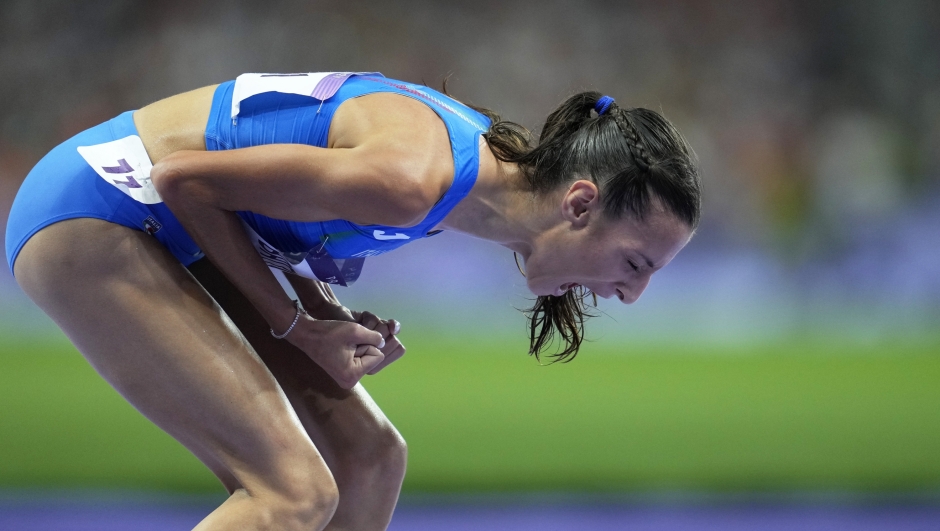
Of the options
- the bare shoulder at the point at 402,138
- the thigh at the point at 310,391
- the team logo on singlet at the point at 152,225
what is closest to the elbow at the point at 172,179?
the team logo on singlet at the point at 152,225

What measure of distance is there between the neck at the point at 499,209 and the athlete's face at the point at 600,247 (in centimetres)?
5

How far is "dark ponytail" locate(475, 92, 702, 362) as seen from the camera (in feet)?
6.36

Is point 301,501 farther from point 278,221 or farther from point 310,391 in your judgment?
point 278,221

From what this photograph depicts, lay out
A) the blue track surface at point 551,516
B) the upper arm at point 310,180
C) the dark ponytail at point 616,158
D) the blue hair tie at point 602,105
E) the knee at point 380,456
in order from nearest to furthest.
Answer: the upper arm at point 310,180, the dark ponytail at point 616,158, the blue hair tie at point 602,105, the knee at point 380,456, the blue track surface at point 551,516

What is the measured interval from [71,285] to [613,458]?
2788 mm

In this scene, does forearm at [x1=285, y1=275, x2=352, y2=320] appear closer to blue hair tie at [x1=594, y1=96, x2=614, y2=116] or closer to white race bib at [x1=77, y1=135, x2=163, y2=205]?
white race bib at [x1=77, y1=135, x2=163, y2=205]

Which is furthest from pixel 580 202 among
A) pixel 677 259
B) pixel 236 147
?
pixel 677 259

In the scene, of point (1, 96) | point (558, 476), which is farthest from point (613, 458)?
point (1, 96)

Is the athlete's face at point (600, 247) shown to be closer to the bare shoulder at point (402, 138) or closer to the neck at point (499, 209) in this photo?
the neck at point (499, 209)

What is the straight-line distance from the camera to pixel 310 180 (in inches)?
66.6

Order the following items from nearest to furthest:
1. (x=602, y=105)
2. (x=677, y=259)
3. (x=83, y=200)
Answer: (x=83, y=200) → (x=602, y=105) → (x=677, y=259)

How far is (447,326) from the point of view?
6.38m

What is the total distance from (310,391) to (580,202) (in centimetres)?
73

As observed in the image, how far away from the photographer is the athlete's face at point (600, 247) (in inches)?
77.2
